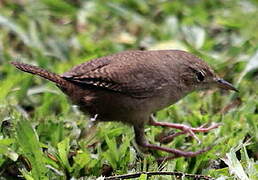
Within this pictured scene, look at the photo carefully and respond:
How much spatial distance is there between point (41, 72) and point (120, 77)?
59 cm

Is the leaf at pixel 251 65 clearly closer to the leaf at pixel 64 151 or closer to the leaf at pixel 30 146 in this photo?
the leaf at pixel 64 151

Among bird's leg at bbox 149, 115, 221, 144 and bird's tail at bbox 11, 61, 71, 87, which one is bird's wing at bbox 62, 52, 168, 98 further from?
bird's leg at bbox 149, 115, 221, 144

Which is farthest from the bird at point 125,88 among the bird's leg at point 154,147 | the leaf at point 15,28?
the leaf at point 15,28

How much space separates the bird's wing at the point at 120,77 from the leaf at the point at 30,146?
0.66 metres

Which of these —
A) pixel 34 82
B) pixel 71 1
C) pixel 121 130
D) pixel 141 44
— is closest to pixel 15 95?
pixel 34 82

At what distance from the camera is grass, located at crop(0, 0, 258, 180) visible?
4.37 m

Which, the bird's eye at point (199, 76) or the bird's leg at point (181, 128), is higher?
the bird's eye at point (199, 76)

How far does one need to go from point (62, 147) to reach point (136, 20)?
3.18 metres

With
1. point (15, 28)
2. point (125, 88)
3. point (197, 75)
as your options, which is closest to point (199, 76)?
point (197, 75)

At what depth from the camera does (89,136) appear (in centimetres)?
486

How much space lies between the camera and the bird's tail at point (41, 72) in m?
4.53

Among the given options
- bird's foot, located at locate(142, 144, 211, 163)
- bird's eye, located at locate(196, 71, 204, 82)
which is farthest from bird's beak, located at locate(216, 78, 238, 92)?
bird's foot, located at locate(142, 144, 211, 163)

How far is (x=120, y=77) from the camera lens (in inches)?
184

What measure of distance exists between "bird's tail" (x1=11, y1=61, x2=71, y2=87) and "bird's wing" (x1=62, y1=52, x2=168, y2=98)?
0.05 meters
